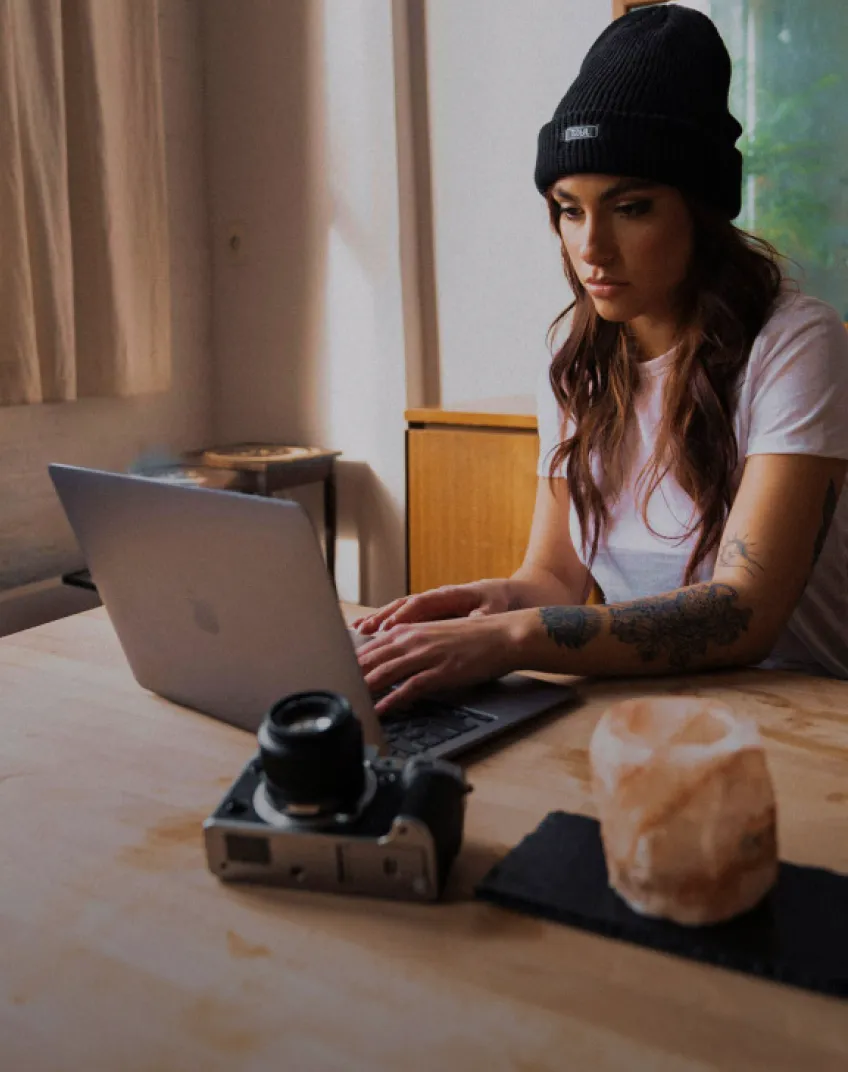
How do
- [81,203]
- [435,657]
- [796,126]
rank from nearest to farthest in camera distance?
[435,657] < [796,126] < [81,203]

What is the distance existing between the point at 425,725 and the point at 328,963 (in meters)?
0.33

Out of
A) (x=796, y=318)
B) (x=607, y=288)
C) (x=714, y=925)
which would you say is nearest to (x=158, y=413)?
(x=607, y=288)

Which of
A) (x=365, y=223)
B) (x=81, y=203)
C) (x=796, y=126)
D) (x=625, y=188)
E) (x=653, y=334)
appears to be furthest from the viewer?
(x=365, y=223)

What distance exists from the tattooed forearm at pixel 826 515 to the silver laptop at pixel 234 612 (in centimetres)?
39

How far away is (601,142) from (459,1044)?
105cm

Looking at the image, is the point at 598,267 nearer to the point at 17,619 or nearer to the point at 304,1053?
→ the point at 304,1053

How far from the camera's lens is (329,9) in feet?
9.68

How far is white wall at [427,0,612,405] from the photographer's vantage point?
2.71 m

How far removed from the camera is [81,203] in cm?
271

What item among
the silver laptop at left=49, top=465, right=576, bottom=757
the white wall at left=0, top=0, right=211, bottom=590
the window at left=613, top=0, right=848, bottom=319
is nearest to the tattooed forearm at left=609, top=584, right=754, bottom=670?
the silver laptop at left=49, top=465, right=576, bottom=757

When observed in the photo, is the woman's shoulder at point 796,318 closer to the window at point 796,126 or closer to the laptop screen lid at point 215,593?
the laptop screen lid at point 215,593

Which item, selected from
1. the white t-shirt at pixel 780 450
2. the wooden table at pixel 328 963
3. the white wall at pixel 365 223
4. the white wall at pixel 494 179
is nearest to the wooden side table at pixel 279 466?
the white wall at pixel 365 223

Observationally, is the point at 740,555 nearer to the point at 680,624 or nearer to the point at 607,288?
the point at 680,624

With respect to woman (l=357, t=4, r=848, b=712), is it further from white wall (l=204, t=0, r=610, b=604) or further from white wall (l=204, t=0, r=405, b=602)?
white wall (l=204, t=0, r=405, b=602)
